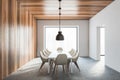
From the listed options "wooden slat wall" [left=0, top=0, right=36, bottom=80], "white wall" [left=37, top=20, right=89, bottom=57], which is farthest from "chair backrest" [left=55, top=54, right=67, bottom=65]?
"white wall" [left=37, top=20, right=89, bottom=57]

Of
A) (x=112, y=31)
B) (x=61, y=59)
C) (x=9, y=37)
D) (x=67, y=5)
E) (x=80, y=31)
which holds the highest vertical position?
(x=67, y=5)

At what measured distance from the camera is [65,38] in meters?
13.1

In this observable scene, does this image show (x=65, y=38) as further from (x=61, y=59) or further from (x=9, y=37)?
(x=9, y=37)

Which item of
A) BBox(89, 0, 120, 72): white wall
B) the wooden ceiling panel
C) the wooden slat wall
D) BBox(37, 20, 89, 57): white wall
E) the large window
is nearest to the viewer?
the wooden slat wall

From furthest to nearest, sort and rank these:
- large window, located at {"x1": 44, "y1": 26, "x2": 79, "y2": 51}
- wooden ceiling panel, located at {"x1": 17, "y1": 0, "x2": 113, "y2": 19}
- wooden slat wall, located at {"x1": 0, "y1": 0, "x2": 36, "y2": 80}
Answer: large window, located at {"x1": 44, "y1": 26, "x2": 79, "y2": 51}
wooden ceiling panel, located at {"x1": 17, "y1": 0, "x2": 113, "y2": 19}
wooden slat wall, located at {"x1": 0, "y1": 0, "x2": 36, "y2": 80}

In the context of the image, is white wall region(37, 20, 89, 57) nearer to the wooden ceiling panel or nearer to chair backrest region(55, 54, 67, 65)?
the wooden ceiling panel

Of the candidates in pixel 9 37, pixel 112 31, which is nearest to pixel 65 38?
pixel 112 31

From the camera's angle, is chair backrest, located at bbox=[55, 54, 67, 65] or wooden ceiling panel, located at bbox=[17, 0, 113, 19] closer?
chair backrest, located at bbox=[55, 54, 67, 65]

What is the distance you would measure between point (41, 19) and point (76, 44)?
2971 millimetres

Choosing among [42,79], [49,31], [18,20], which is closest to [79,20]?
[49,31]

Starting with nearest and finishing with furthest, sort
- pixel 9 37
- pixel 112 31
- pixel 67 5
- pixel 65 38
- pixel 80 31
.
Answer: pixel 9 37 → pixel 112 31 → pixel 67 5 → pixel 80 31 → pixel 65 38

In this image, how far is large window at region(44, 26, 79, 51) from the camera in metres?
13.1

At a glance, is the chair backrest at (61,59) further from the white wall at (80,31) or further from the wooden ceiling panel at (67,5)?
the white wall at (80,31)

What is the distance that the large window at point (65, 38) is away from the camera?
1309 centimetres
